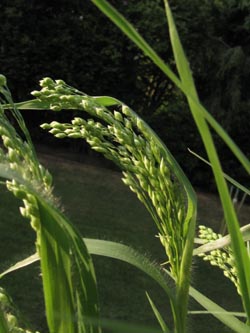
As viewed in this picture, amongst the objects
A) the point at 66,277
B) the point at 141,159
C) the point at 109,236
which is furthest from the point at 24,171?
the point at 109,236

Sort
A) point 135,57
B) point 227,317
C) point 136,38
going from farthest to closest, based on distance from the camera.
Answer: point 135,57
point 227,317
point 136,38

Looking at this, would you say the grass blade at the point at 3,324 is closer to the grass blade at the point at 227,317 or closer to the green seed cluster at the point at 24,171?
the green seed cluster at the point at 24,171

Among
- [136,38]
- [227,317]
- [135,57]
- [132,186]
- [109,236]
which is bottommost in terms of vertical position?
[109,236]

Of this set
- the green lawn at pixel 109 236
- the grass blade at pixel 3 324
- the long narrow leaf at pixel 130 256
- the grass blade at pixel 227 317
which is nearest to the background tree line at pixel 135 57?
the green lawn at pixel 109 236

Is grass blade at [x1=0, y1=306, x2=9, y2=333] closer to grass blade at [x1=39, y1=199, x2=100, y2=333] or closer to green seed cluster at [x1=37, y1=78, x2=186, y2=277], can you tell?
grass blade at [x1=39, y1=199, x2=100, y2=333]

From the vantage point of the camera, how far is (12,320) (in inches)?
22.5

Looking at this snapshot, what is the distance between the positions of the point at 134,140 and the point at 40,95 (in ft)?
0.43

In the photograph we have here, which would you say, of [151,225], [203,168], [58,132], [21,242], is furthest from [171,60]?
[58,132]

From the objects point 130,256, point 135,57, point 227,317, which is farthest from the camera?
point 135,57

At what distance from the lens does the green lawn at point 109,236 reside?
5305 mm

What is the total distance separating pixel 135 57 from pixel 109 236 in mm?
6804

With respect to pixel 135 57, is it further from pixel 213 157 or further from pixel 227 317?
pixel 213 157

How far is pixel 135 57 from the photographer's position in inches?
394

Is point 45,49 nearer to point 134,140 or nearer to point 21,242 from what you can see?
point 21,242
